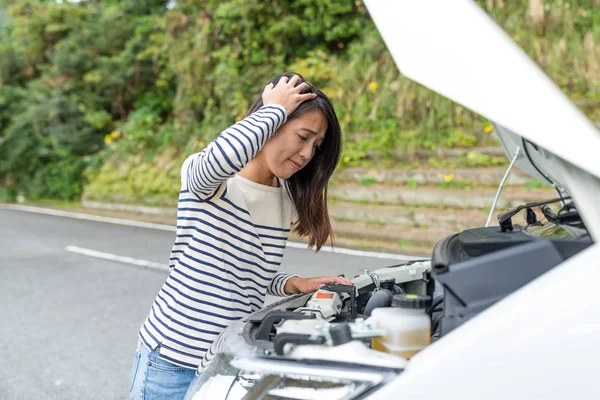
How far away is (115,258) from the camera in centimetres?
815

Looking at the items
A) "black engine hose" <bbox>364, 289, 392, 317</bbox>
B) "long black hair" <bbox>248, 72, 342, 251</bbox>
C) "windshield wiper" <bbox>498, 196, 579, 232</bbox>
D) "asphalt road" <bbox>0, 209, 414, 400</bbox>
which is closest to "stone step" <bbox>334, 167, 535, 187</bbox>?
"asphalt road" <bbox>0, 209, 414, 400</bbox>

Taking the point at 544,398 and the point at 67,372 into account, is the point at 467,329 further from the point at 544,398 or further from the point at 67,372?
the point at 67,372

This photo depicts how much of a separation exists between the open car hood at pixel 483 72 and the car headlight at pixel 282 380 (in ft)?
1.91

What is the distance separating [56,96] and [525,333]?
18260 mm

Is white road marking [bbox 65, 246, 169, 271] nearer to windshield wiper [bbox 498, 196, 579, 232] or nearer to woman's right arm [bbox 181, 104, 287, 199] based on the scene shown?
windshield wiper [bbox 498, 196, 579, 232]

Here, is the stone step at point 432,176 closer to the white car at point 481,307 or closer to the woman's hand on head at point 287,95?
the woman's hand on head at point 287,95

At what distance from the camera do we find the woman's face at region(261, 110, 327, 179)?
1.87m

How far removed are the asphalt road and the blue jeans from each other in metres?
2.20

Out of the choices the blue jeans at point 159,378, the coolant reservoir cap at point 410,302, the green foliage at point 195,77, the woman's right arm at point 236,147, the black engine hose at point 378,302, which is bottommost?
the blue jeans at point 159,378

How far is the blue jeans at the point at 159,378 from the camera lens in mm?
1850

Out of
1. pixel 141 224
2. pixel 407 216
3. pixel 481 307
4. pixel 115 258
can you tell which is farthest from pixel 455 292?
pixel 141 224

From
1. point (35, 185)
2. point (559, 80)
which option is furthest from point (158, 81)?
point (559, 80)

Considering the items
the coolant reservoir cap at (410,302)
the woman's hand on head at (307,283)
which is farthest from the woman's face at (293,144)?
the coolant reservoir cap at (410,302)

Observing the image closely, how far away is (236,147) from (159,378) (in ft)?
2.55
